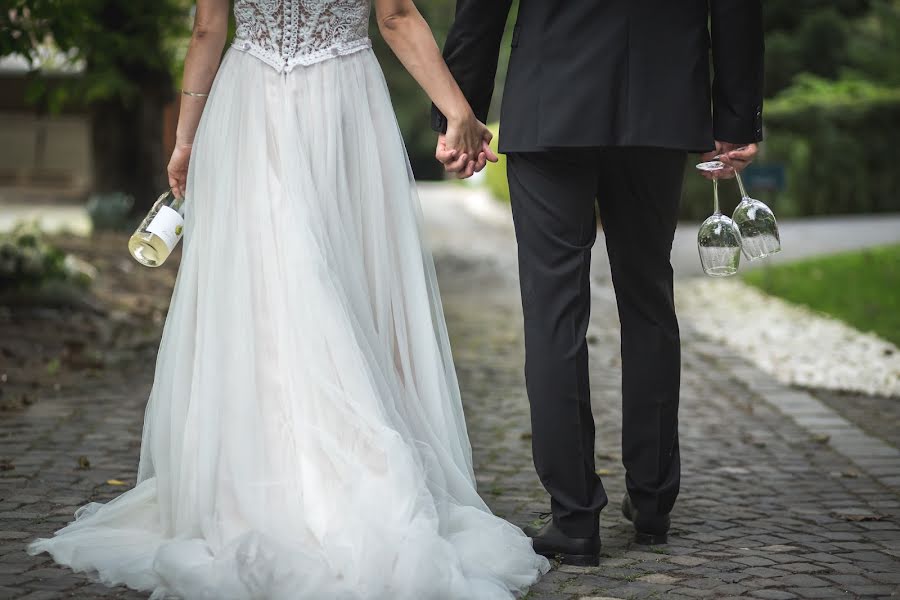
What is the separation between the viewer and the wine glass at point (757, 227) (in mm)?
3635

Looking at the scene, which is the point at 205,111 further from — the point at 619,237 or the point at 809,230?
the point at 809,230

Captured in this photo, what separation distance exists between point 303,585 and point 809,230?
1511 centimetres

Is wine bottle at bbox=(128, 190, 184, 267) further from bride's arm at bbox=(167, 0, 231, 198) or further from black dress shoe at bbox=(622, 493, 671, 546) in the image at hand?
black dress shoe at bbox=(622, 493, 671, 546)

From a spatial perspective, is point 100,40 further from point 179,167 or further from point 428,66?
point 428,66

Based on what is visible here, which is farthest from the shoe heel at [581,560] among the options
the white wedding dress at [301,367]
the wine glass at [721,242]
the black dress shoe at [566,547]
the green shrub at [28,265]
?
the green shrub at [28,265]

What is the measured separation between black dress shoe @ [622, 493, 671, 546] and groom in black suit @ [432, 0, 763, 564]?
0.97ft

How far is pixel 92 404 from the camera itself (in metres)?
5.77

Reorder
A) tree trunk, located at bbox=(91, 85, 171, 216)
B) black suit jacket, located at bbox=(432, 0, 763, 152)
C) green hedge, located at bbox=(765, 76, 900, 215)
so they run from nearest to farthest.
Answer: black suit jacket, located at bbox=(432, 0, 763, 152), tree trunk, located at bbox=(91, 85, 171, 216), green hedge, located at bbox=(765, 76, 900, 215)

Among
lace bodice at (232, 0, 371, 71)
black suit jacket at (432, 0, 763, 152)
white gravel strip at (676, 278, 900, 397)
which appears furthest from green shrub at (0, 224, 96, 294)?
black suit jacket at (432, 0, 763, 152)

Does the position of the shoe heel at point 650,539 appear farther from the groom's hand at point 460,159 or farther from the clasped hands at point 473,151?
the groom's hand at point 460,159

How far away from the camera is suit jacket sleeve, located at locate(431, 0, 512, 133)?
3348 millimetres

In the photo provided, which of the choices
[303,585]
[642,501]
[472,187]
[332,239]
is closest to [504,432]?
[642,501]

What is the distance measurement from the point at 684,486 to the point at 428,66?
78.3 inches

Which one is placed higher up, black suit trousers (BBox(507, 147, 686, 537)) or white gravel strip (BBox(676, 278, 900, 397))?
black suit trousers (BBox(507, 147, 686, 537))
